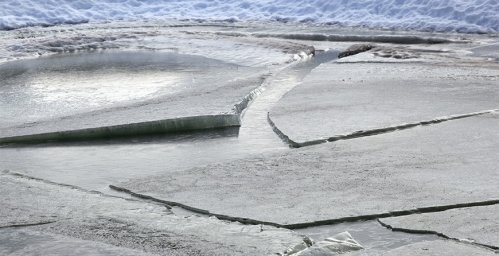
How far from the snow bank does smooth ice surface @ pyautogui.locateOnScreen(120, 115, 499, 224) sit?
229 inches

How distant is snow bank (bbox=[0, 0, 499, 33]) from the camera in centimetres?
993

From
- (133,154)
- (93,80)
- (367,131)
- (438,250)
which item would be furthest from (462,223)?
(93,80)

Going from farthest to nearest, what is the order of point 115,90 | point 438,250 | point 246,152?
1. point 115,90
2. point 246,152
3. point 438,250

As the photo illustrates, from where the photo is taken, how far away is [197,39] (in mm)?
9703

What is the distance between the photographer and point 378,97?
5133mm

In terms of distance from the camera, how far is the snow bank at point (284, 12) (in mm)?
9930

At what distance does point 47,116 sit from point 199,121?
111 cm

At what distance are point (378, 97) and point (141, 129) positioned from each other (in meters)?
1.60

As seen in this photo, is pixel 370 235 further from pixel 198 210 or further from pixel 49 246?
→ pixel 49 246

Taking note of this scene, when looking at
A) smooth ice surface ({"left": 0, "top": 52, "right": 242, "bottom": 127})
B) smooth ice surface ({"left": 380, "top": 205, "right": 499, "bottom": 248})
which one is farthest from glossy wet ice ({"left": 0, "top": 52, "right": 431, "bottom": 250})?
smooth ice surface ({"left": 380, "top": 205, "right": 499, "bottom": 248})

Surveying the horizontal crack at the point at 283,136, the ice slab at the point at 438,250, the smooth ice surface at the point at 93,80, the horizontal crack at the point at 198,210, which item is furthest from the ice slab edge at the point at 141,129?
the ice slab at the point at 438,250

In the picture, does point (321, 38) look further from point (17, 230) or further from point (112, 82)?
point (17, 230)

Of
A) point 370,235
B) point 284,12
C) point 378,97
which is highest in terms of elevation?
point 284,12

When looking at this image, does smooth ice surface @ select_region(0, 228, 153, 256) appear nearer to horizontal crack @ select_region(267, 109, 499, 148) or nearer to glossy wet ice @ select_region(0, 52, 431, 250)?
glossy wet ice @ select_region(0, 52, 431, 250)
